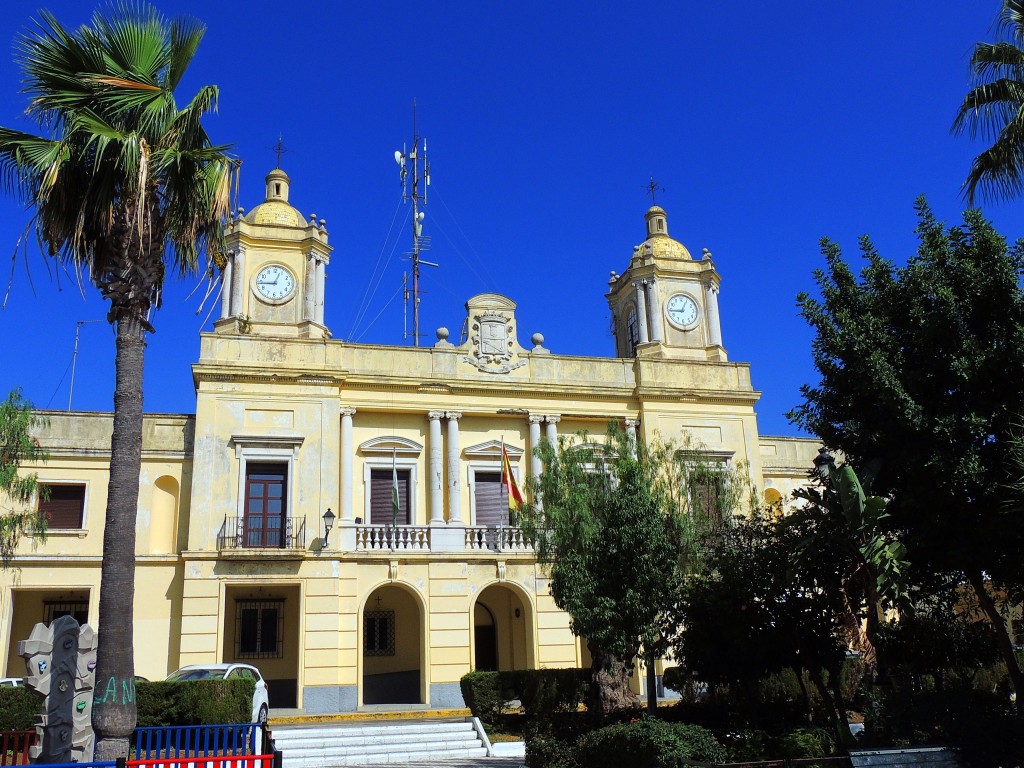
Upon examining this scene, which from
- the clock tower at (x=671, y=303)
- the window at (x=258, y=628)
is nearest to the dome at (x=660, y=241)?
the clock tower at (x=671, y=303)

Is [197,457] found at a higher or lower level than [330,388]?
lower

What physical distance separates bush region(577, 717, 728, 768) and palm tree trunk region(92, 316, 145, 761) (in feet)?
19.3

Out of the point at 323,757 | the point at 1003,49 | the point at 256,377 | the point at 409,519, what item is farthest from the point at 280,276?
the point at 1003,49

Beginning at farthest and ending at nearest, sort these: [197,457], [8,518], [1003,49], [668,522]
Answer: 1. [197,457]
2. [8,518]
3. [668,522]
4. [1003,49]

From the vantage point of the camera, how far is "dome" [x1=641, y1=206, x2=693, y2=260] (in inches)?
1221

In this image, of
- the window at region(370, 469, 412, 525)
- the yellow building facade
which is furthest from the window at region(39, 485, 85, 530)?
the window at region(370, 469, 412, 525)

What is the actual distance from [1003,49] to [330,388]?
1739 cm

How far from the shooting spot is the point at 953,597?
14688 millimetres

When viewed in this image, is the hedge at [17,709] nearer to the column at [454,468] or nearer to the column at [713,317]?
the column at [454,468]

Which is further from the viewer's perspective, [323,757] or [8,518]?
[8,518]

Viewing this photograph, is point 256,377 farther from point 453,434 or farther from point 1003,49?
point 1003,49

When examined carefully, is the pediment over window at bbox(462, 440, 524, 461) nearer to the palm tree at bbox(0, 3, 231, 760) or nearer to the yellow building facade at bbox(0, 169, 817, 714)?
the yellow building facade at bbox(0, 169, 817, 714)

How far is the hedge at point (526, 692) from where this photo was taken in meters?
19.9

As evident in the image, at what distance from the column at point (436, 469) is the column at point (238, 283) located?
631 cm
